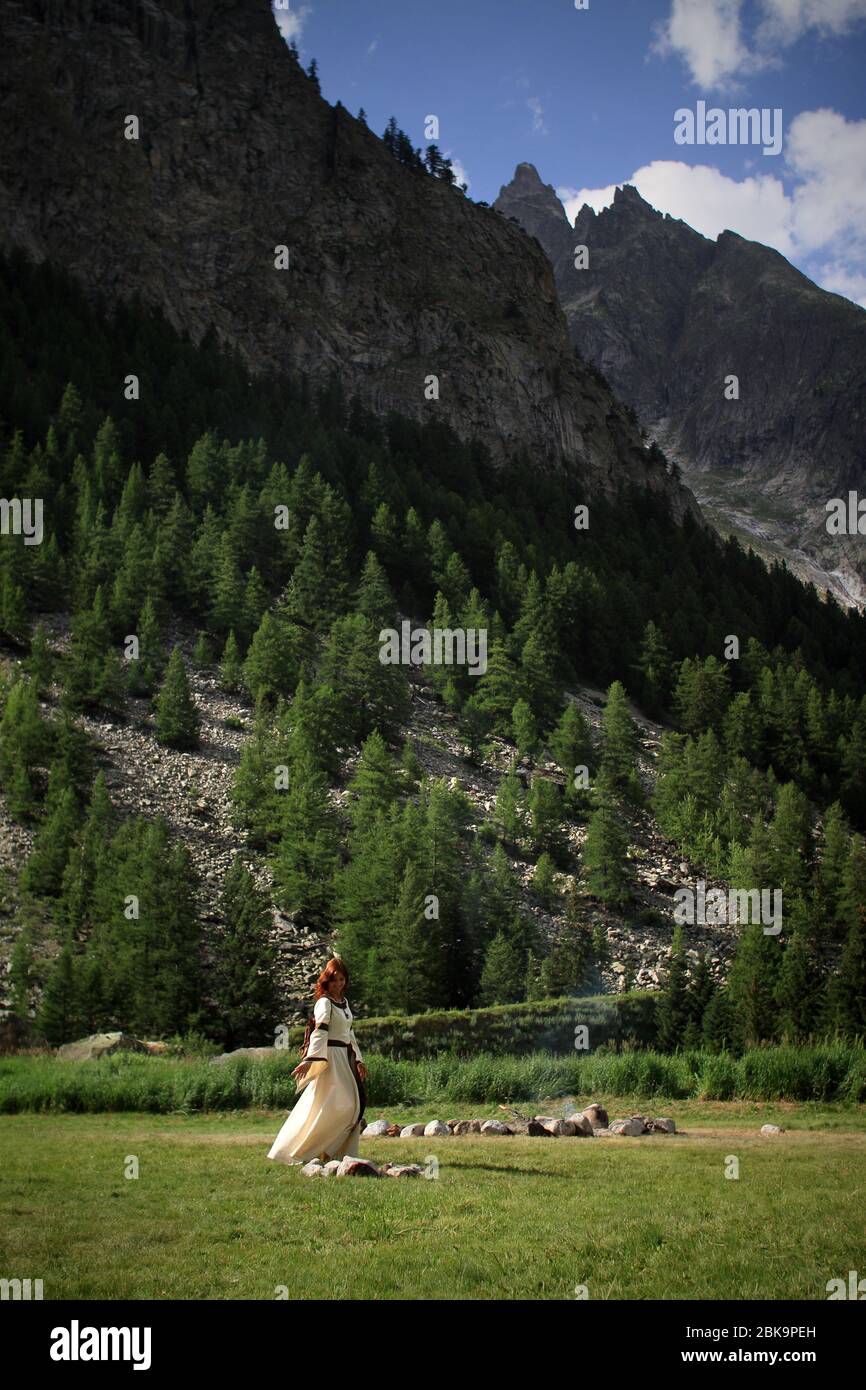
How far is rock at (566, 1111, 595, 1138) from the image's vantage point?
19406 millimetres

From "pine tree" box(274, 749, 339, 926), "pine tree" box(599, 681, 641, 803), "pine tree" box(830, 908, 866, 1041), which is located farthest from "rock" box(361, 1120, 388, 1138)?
"pine tree" box(599, 681, 641, 803)

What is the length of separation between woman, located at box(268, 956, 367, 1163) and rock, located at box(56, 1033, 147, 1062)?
1657 centimetres

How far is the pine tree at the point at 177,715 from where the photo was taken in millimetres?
67188

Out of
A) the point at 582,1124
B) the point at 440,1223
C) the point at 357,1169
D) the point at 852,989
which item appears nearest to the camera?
the point at 440,1223

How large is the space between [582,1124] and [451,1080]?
6936 mm

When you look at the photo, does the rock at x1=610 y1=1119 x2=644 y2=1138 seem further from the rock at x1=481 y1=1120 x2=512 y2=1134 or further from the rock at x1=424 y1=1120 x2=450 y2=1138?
the rock at x1=424 y1=1120 x2=450 y2=1138

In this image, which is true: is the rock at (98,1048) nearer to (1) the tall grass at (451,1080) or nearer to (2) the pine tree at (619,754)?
(1) the tall grass at (451,1080)

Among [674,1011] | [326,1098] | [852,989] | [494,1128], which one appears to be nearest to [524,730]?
[852,989]

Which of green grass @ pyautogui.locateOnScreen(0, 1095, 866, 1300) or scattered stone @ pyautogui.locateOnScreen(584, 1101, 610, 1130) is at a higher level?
green grass @ pyautogui.locateOnScreen(0, 1095, 866, 1300)

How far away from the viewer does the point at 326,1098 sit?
14.1 m

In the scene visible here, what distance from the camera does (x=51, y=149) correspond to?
159 meters

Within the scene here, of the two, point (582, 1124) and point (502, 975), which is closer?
point (582, 1124)

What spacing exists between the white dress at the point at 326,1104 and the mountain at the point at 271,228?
15427cm

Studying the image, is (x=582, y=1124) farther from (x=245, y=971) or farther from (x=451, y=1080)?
(x=245, y=971)
